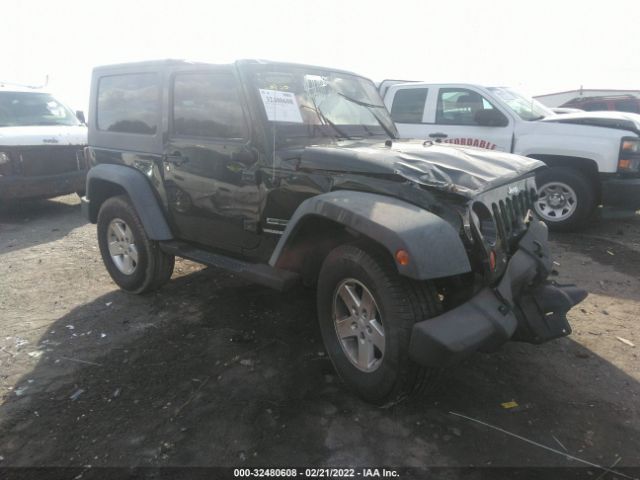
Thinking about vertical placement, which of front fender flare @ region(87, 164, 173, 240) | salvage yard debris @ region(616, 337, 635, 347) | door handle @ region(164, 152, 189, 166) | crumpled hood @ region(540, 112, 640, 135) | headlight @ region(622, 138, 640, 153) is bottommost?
salvage yard debris @ region(616, 337, 635, 347)

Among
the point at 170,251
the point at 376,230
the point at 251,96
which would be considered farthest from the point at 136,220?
the point at 376,230

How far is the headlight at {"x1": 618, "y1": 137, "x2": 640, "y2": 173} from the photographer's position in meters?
5.80

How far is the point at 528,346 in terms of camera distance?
3.45 m

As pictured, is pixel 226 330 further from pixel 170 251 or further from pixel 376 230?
pixel 376 230

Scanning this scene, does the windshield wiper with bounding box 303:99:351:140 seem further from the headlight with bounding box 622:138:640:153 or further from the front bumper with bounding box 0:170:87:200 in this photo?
the front bumper with bounding box 0:170:87:200

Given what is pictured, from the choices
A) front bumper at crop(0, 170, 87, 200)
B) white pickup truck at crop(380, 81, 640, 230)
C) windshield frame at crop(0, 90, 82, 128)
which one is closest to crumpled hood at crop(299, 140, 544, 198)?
white pickup truck at crop(380, 81, 640, 230)

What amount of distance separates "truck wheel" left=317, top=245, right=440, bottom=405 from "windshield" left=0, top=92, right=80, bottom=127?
7.08 meters

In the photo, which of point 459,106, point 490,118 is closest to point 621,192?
point 490,118

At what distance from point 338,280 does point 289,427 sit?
85 centimetres

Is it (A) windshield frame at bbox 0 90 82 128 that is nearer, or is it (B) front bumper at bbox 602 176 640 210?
(B) front bumper at bbox 602 176 640 210

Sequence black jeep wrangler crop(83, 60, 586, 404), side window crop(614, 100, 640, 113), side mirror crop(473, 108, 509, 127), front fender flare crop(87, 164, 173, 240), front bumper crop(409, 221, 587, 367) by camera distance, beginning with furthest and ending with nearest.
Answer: side window crop(614, 100, 640, 113)
side mirror crop(473, 108, 509, 127)
front fender flare crop(87, 164, 173, 240)
black jeep wrangler crop(83, 60, 586, 404)
front bumper crop(409, 221, 587, 367)

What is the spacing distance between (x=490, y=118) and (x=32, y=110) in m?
7.25

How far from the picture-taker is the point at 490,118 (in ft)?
20.7

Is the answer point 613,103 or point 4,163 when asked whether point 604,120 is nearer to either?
point 4,163
